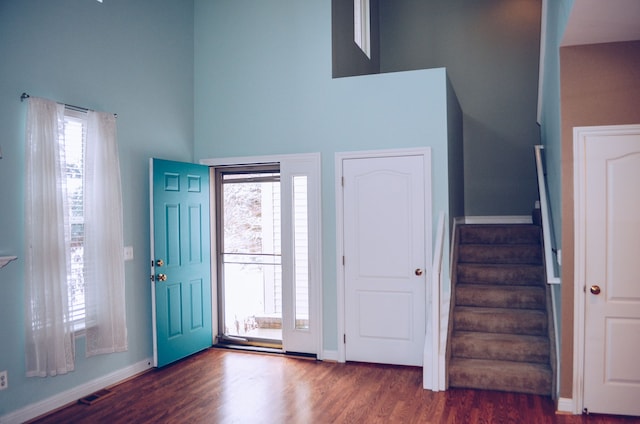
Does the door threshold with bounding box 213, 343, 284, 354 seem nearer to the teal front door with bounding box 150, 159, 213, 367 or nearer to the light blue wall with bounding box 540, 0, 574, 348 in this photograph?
the teal front door with bounding box 150, 159, 213, 367

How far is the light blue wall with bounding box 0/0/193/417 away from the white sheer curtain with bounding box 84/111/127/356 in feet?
0.63

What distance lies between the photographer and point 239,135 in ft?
17.6

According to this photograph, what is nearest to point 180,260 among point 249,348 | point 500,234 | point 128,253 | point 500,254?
point 128,253

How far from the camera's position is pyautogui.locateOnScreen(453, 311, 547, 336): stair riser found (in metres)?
4.36

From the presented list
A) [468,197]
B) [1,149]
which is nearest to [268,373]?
[1,149]

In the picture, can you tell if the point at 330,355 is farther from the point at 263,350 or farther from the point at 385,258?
the point at 385,258

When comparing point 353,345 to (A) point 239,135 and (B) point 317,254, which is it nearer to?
(B) point 317,254

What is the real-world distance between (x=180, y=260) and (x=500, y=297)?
317cm

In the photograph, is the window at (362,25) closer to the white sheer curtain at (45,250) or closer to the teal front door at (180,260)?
the teal front door at (180,260)

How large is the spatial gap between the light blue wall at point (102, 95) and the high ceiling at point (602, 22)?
12.1ft

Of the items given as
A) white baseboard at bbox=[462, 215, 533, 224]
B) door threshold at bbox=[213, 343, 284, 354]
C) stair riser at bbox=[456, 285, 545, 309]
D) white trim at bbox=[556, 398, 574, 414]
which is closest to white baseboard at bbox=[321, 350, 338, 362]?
door threshold at bbox=[213, 343, 284, 354]

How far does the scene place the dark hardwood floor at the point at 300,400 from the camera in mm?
3545

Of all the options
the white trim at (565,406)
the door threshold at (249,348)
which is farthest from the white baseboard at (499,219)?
the white trim at (565,406)

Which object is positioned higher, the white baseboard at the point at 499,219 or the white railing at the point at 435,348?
the white baseboard at the point at 499,219
